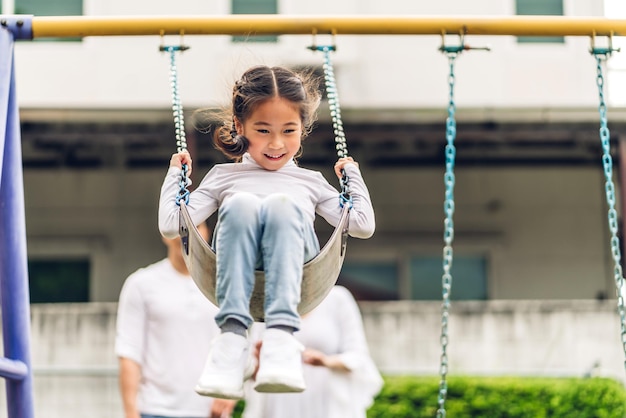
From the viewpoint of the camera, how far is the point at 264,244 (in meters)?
3.87

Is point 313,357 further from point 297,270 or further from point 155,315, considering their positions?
point 297,270

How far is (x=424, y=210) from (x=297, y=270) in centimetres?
895

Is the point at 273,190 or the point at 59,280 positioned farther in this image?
the point at 59,280

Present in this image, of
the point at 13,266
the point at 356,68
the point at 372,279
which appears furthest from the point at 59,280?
the point at 13,266

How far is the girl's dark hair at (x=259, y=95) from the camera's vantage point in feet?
13.5

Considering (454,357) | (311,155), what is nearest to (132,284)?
(454,357)

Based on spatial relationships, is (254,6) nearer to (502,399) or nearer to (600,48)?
(502,399)

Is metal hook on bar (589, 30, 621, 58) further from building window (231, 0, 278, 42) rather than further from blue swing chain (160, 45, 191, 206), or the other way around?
building window (231, 0, 278, 42)

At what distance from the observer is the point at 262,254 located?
3924 mm

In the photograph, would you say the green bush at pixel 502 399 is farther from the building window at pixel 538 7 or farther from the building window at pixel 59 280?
the building window at pixel 59 280

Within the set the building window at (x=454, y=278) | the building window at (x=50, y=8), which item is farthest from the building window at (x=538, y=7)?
the building window at (x=50, y=8)

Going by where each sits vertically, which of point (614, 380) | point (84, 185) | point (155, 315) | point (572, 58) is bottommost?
point (614, 380)

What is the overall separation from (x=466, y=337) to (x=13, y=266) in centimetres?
489

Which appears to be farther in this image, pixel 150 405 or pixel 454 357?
pixel 454 357
